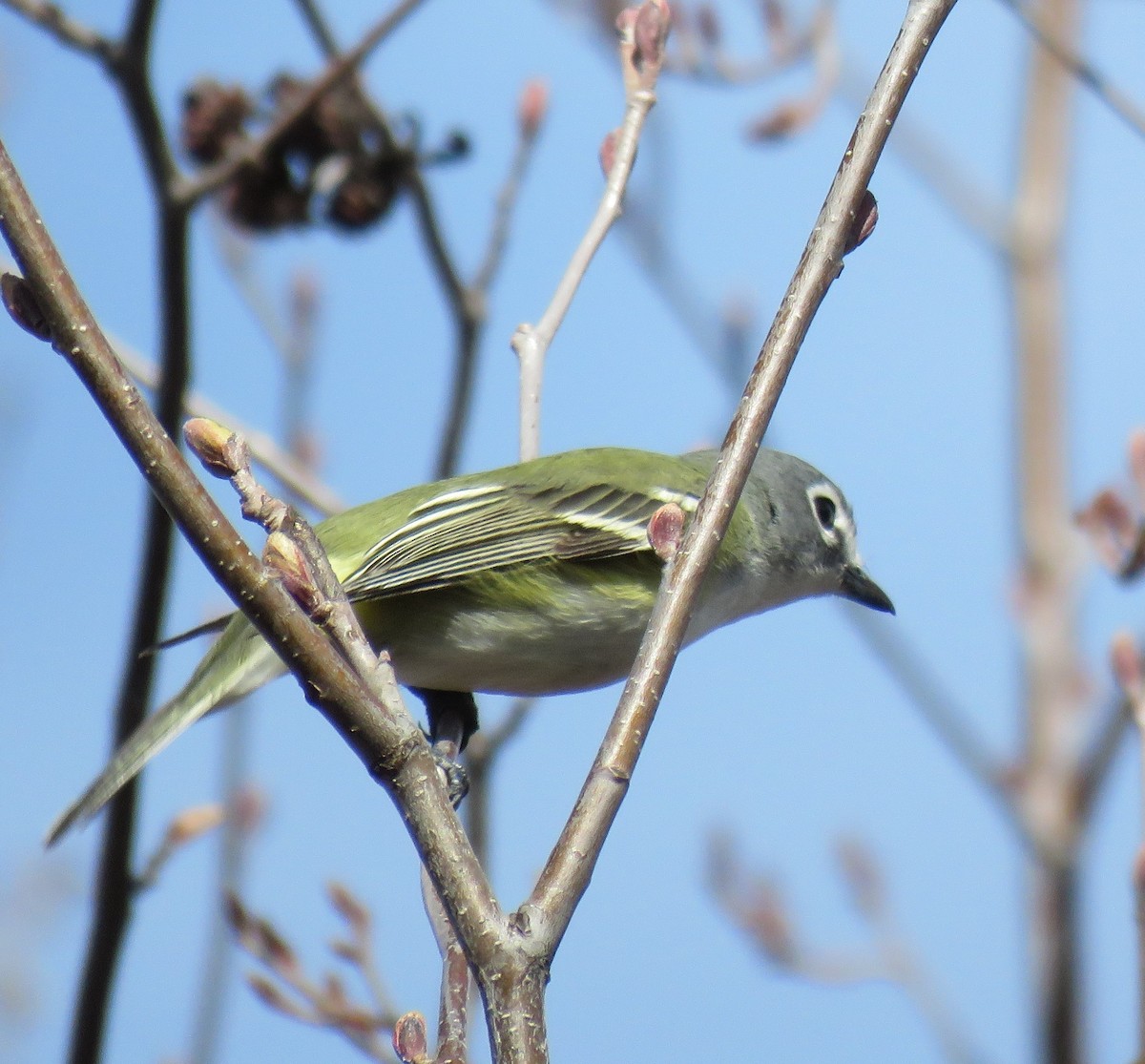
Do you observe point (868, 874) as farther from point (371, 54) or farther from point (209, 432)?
point (209, 432)

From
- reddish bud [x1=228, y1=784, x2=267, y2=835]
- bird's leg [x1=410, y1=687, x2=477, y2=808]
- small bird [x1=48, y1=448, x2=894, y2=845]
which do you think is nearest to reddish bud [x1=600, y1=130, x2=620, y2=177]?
small bird [x1=48, y1=448, x2=894, y2=845]

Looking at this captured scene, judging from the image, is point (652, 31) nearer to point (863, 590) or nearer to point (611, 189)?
point (611, 189)

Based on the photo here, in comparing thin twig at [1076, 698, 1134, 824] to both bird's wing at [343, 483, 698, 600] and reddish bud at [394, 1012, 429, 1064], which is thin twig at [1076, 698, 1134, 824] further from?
reddish bud at [394, 1012, 429, 1064]

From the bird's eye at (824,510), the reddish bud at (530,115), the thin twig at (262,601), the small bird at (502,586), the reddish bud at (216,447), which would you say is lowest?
the thin twig at (262,601)

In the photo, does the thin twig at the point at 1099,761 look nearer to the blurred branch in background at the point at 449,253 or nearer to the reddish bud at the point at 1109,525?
the reddish bud at the point at 1109,525

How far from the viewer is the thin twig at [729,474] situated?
66.2 inches

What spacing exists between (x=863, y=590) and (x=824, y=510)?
0.27m

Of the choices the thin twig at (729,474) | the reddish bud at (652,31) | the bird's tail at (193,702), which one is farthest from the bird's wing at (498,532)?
the thin twig at (729,474)

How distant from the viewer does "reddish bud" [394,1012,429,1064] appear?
180 centimetres

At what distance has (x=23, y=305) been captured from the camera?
5.14ft

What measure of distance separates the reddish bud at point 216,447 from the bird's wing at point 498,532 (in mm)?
1185

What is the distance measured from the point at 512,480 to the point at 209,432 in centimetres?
189

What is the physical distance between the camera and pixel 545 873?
1.66 metres

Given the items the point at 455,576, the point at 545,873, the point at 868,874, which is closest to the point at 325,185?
the point at 455,576
